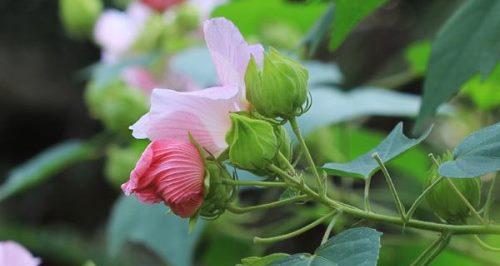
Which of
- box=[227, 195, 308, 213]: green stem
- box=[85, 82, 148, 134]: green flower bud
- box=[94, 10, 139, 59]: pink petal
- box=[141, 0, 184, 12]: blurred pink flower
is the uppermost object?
box=[227, 195, 308, 213]: green stem

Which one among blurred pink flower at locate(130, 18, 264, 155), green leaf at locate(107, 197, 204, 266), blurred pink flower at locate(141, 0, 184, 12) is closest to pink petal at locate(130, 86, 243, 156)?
blurred pink flower at locate(130, 18, 264, 155)

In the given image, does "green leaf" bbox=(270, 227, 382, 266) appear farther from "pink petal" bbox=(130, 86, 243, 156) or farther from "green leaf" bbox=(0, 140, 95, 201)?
"green leaf" bbox=(0, 140, 95, 201)

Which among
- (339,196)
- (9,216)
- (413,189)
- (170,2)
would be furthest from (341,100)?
(9,216)

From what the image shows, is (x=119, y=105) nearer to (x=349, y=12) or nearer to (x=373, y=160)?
(x=349, y=12)

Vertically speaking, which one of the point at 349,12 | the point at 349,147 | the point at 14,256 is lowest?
the point at 349,147

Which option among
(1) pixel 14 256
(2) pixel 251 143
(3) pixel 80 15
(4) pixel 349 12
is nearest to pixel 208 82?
(3) pixel 80 15

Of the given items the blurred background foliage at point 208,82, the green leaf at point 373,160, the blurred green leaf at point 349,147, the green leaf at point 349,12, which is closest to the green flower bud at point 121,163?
the blurred background foliage at point 208,82
